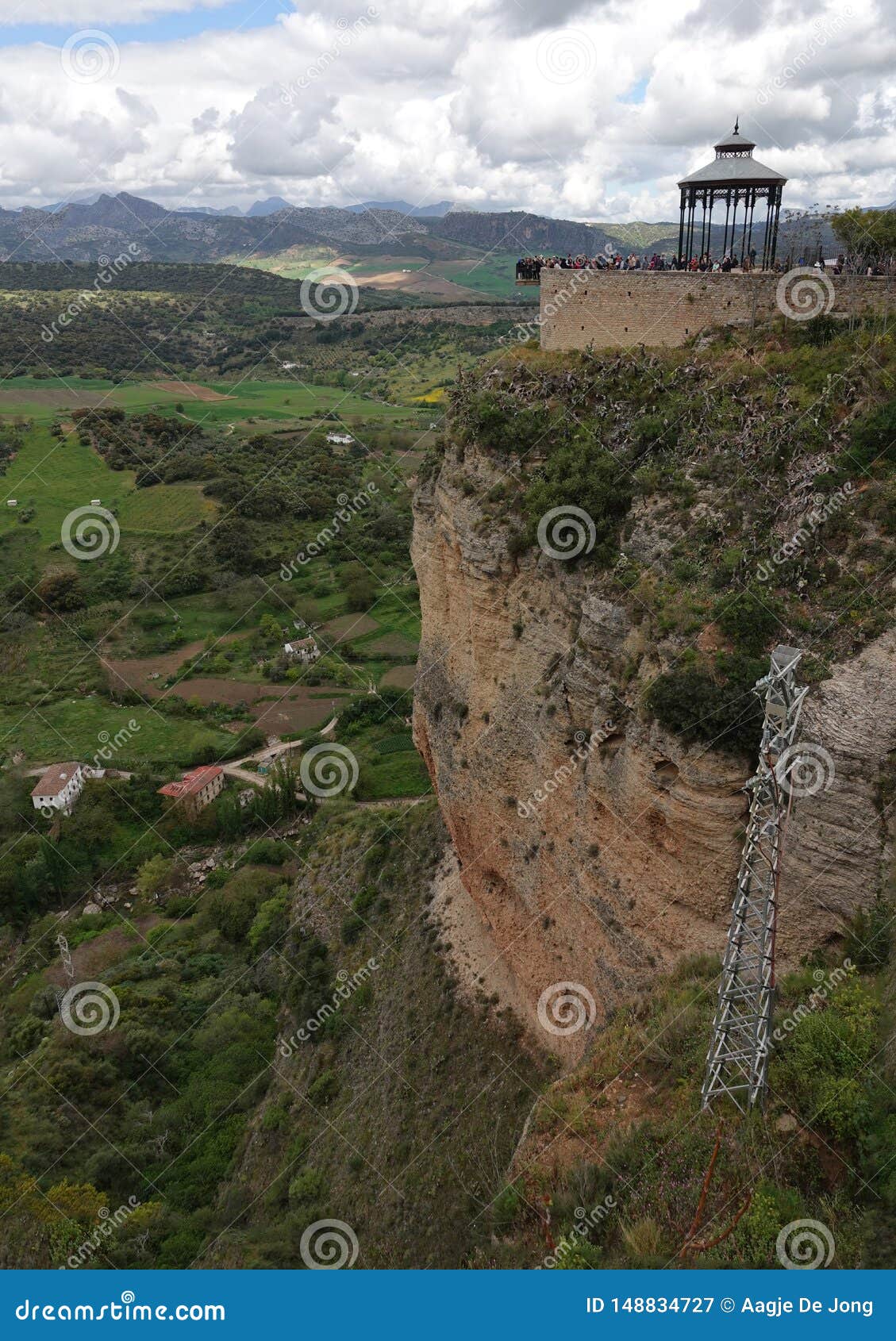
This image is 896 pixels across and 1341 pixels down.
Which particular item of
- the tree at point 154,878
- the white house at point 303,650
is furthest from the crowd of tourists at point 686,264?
the white house at point 303,650

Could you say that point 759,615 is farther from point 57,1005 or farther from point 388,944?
point 57,1005

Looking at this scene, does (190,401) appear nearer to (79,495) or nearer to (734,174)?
(79,495)

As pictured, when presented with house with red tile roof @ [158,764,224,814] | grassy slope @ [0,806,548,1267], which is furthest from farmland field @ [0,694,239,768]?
grassy slope @ [0,806,548,1267]

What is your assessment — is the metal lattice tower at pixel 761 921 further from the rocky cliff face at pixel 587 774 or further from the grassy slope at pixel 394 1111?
the grassy slope at pixel 394 1111

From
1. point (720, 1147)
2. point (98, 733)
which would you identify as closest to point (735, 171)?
point (720, 1147)

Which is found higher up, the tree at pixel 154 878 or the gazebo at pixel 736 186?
the gazebo at pixel 736 186

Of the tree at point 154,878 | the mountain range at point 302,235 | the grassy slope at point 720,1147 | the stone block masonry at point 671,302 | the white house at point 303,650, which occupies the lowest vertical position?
the tree at point 154,878
